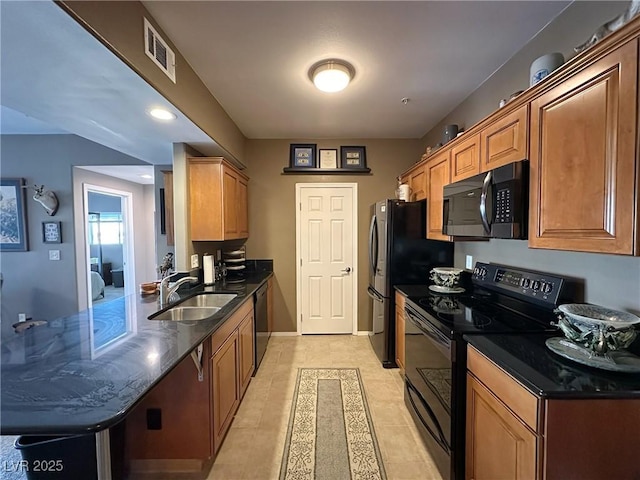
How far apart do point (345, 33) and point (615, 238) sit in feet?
5.70

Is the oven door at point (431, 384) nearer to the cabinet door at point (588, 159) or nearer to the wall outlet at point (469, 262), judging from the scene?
the cabinet door at point (588, 159)

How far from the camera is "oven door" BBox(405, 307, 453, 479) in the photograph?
1.58 m

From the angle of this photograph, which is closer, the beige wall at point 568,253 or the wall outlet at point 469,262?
the beige wall at point 568,253

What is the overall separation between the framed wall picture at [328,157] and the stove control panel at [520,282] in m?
2.28

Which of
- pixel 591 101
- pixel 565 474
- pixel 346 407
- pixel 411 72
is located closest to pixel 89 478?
pixel 346 407

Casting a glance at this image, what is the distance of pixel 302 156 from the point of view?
12.7ft

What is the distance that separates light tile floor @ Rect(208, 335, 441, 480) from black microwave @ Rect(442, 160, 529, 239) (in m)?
1.52

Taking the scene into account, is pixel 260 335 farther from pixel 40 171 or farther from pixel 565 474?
pixel 40 171

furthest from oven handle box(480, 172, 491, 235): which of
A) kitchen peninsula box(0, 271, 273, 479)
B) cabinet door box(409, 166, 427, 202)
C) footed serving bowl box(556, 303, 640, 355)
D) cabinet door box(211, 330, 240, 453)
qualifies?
cabinet door box(211, 330, 240, 453)

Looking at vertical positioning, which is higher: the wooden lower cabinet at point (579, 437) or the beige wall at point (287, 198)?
the beige wall at point (287, 198)

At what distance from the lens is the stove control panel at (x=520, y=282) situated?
5.38 feet


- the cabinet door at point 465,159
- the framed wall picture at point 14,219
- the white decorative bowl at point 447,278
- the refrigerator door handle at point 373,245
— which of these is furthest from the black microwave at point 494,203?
the framed wall picture at point 14,219

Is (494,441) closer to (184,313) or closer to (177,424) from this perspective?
(177,424)

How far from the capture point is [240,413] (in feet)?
7.50
